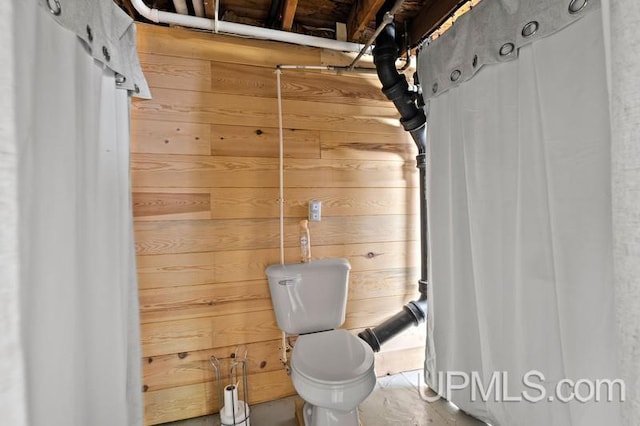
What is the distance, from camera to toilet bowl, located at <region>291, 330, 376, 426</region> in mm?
1118

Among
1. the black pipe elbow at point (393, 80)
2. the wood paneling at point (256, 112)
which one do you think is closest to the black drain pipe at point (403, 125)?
the black pipe elbow at point (393, 80)

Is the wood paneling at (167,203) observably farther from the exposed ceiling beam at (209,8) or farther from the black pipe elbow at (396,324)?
the black pipe elbow at (396,324)

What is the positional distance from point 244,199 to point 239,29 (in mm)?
925

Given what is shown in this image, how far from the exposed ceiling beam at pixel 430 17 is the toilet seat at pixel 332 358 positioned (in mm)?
1769

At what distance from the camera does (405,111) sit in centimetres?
163

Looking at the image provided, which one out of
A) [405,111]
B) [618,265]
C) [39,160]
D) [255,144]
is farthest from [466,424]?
[39,160]

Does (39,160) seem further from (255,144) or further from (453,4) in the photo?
(453,4)

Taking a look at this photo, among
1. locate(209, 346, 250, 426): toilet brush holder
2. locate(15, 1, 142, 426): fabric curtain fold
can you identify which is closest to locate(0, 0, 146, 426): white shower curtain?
locate(15, 1, 142, 426): fabric curtain fold

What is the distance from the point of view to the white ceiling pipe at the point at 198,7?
1.38 m

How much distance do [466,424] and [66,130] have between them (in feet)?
7.10

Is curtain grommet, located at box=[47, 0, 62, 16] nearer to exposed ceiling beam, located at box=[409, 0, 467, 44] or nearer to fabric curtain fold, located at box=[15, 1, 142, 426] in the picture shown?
fabric curtain fold, located at box=[15, 1, 142, 426]

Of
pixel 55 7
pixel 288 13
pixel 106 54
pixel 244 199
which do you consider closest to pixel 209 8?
pixel 288 13

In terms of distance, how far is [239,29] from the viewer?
149 cm

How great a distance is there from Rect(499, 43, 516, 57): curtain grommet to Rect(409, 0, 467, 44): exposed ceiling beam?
442 mm
